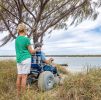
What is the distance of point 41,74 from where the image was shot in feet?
28.2

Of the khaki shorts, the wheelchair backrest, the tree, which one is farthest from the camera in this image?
the tree

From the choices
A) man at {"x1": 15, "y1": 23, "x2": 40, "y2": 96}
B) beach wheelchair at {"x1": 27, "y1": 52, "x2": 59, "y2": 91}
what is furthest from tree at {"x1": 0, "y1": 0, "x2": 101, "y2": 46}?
man at {"x1": 15, "y1": 23, "x2": 40, "y2": 96}

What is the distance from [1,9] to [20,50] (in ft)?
14.2

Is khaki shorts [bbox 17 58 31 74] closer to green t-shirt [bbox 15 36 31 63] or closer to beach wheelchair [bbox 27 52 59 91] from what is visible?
green t-shirt [bbox 15 36 31 63]

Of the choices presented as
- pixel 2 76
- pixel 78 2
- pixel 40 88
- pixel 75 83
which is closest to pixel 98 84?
pixel 75 83

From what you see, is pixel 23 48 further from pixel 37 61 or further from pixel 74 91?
pixel 74 91

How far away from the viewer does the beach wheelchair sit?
8438mm

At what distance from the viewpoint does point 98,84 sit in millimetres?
6992

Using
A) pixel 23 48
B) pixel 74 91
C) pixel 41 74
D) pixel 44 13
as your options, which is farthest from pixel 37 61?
pixel 44 13

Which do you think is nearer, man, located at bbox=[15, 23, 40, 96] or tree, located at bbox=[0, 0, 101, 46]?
man, located at bbox=[15, 23, 40, 96]

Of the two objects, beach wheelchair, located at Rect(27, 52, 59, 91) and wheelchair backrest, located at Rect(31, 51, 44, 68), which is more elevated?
wheelchair backrest, located at Rect(31, 51, 44, 68)

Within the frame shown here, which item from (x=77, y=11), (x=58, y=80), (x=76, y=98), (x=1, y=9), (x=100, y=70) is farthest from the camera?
(x=77, y=11)

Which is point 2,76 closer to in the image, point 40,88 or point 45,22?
point 40,88

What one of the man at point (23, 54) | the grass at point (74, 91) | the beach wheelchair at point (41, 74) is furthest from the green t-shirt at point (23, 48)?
the beach wheelchair at point (41, 74)
